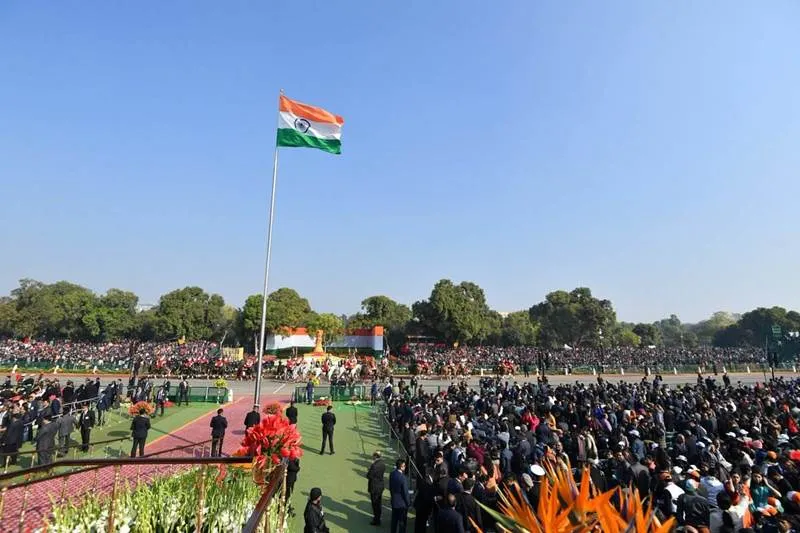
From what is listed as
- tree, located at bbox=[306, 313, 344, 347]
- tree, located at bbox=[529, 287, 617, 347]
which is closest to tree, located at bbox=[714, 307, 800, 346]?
tree, located at bbox=[529, 287, 617, 347]

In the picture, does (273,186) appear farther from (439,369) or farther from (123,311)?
(123,311)

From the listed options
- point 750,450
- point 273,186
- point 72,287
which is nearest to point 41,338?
point 72,287

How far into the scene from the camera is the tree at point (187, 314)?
214 ft

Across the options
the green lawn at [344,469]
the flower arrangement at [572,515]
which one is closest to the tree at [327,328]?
the green lawn at [344,469]

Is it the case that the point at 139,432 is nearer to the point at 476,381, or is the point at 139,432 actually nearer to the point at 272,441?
the point at 272,441

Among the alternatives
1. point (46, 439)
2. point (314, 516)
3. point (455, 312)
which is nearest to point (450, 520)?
point (314, 516)

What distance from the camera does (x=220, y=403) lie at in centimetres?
2448

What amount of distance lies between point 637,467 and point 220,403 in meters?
22.1

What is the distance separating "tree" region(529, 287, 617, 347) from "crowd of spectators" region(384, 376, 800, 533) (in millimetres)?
52333

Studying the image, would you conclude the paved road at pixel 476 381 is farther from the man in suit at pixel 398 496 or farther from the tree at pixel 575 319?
the tree at pixel 575 319

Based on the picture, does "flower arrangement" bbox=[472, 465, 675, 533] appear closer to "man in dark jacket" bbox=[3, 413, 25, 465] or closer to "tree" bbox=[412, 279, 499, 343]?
"man in dark jacket" bbox=[3, 413, 25, 465]

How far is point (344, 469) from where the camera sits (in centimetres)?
1319

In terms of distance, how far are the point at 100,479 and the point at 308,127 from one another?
12797 millimetres

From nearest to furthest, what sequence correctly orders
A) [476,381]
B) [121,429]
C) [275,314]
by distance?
[121,429], [476,381], [275,314]
